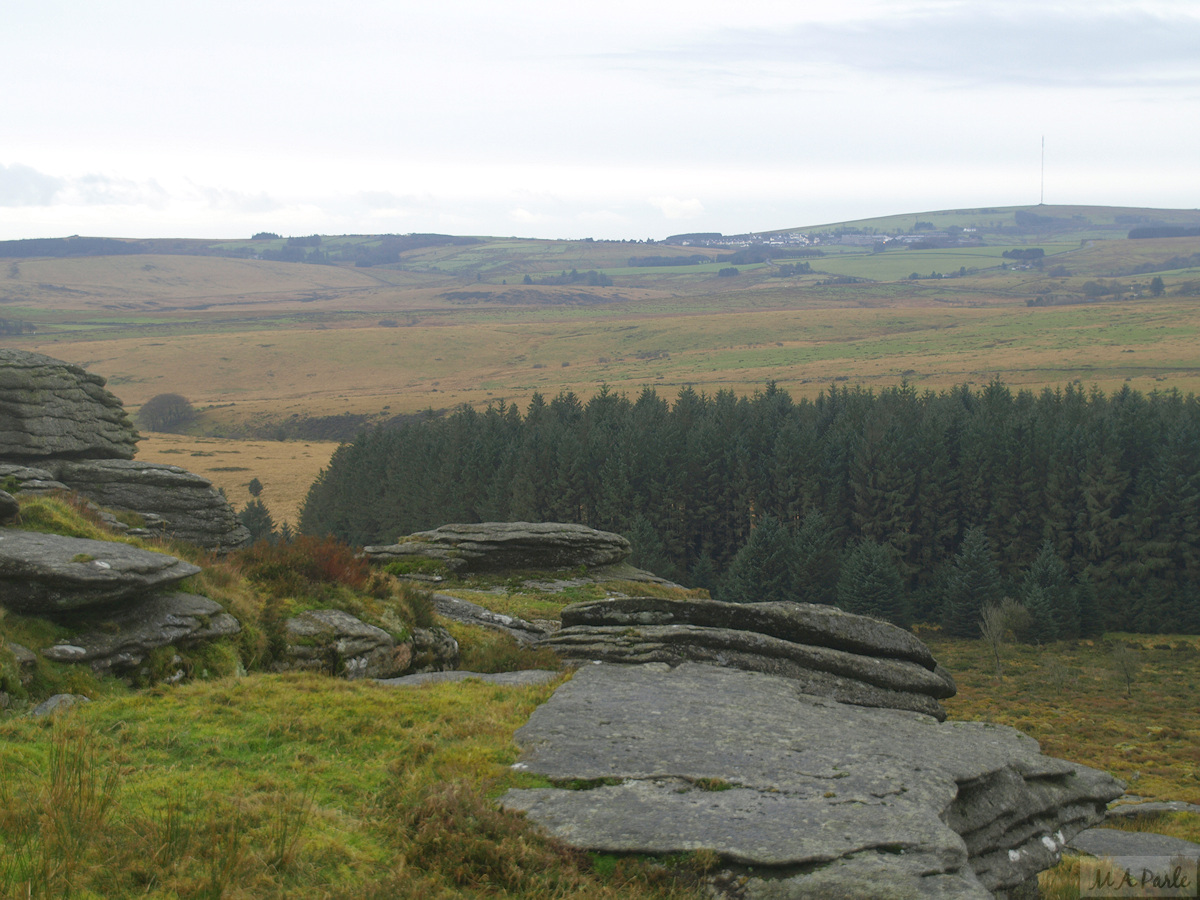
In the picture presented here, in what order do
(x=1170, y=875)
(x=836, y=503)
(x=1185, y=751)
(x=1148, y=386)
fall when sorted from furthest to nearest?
(x=1148, y=386)
(x=836, y=503)
(x=1185, y=751)
(x=1170, y=875)

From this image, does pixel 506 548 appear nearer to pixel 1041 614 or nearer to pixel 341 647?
pixel 341 647

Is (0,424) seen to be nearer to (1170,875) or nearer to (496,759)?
(496,759)

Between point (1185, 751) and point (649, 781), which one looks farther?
point (1185, 751)

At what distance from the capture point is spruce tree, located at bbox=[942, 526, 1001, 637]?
227ft

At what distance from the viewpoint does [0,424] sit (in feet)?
93.6

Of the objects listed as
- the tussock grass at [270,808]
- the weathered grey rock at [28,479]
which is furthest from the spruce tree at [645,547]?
the tussock grass at [270,808]

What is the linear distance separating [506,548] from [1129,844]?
67.3ft

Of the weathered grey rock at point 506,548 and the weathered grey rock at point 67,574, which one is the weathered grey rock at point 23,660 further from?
the weathered grey rock at point 506,548

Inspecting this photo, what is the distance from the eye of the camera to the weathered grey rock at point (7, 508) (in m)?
14.3

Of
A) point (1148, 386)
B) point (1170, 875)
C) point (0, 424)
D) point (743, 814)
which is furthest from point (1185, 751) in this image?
point (1148, 386)

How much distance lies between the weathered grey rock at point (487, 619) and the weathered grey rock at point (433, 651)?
103 inches

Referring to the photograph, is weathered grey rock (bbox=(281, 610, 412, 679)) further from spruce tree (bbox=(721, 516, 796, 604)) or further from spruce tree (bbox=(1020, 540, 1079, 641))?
spruce tree (bbox=(1020, 540, 1079, 641))

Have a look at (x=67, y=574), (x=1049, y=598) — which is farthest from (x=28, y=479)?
(x=1049, y=598)

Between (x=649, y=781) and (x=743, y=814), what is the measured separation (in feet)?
3.78
